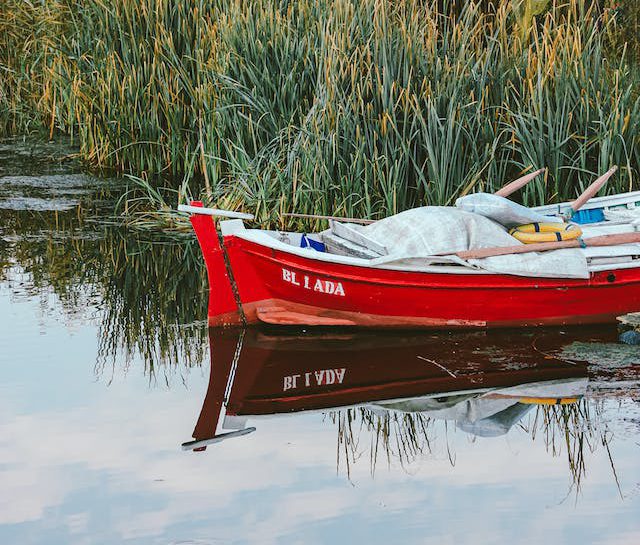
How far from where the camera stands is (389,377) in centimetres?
814

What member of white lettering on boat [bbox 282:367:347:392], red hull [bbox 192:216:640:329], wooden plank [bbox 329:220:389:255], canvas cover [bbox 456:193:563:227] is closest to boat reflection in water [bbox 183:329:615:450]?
white lettering on boat [bbox 282:367:347:392]

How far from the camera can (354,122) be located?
35.1 ft

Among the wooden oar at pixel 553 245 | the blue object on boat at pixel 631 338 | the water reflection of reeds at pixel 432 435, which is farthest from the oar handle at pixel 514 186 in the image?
the water reflection of reeds at pixel 432 435

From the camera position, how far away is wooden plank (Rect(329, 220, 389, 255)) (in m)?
9.09

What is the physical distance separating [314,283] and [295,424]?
6.09 feet

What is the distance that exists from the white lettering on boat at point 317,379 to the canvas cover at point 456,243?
869mm

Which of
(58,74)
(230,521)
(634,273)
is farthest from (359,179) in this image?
(58,74)

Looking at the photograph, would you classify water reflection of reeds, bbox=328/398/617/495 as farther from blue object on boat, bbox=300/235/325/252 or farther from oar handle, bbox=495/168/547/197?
oar handle, bbox=495/168/547/197

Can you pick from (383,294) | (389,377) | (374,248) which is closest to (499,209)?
(374,248)

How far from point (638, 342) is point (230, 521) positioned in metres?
3.80

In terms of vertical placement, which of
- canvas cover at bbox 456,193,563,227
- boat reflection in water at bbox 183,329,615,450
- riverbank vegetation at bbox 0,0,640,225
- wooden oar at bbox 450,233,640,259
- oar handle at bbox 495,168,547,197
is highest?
riverbank vegetation at bbox 0,0,640,225

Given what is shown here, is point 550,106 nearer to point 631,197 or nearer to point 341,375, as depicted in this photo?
point 631,197

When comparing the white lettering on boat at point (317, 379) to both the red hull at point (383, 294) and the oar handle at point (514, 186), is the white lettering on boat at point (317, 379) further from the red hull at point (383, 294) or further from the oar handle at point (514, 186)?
the oar handle at point (514, 186)

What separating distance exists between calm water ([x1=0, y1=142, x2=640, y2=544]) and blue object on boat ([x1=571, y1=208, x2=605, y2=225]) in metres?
1.43
